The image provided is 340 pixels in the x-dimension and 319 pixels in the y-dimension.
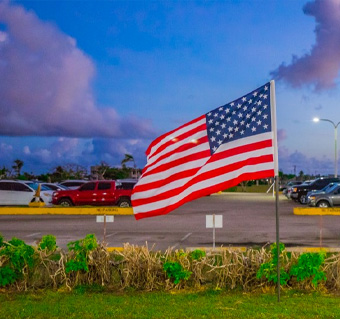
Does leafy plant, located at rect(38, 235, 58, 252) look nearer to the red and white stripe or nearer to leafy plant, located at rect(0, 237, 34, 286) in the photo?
leafy plant, located at rect(0, 237, 34, 286)

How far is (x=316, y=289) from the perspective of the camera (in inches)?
347

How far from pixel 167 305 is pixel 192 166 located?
200 cm

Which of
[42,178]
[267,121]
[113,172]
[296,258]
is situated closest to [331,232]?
[296,258]

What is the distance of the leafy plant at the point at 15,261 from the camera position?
352 inches

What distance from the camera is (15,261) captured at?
9039 mm

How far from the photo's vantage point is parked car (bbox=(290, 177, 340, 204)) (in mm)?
37312

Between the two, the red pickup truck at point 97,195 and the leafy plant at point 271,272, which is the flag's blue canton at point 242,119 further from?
the red pickup truck at point 97,195

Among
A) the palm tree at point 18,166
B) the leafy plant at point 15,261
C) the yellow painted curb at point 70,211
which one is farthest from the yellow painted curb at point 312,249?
the palm tree at point 18,166

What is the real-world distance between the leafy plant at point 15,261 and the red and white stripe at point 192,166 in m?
1.97

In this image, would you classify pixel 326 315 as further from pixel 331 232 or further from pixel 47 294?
pixel 331 232

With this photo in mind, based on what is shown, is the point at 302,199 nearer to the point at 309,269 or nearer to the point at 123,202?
the point at 123,202

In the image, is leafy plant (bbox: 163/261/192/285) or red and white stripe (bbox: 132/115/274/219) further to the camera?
leafy plant (bbox: 163/261/192/285)

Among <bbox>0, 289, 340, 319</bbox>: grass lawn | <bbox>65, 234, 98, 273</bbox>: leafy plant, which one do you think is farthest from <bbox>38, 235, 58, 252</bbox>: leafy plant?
<bbox>0, 289, 340, 319</bbox>: grass lawn

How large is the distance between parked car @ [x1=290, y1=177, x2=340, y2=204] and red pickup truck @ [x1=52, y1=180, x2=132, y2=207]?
12.4 m
